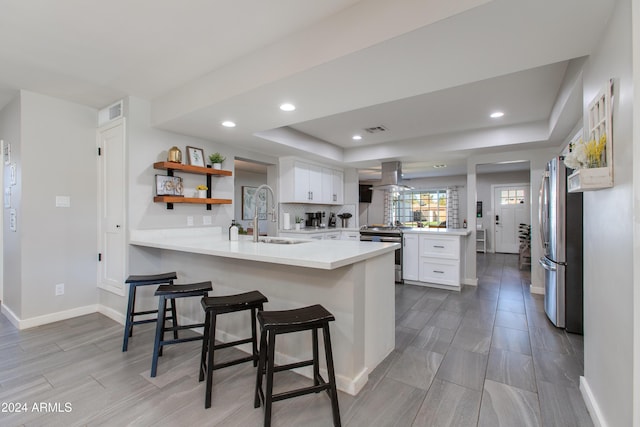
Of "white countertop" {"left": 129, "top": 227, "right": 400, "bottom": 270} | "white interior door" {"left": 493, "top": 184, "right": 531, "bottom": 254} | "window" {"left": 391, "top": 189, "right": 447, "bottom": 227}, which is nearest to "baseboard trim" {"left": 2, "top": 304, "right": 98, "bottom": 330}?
"white countertop" {"left": 129, "top": 227, "right": 400, "bottom": 270}

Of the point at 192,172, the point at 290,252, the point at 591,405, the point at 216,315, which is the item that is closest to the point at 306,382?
the point at 216,315

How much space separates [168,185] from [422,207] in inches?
298

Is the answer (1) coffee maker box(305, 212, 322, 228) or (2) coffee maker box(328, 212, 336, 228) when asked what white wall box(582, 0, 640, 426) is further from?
(2) coffee maker box(328, 212, 336, 228)

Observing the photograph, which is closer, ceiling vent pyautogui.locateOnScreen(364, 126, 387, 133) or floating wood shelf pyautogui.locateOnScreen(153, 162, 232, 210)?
floating wood shelf pyautogui.locateOnScreen(153, 162, 232, 210)

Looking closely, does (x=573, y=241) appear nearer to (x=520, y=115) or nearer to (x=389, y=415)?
(x=520, y=115)

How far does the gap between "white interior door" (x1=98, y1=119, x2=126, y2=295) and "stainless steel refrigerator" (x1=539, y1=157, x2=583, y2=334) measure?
4353 mm

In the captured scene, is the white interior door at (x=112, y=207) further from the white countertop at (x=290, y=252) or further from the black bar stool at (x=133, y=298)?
the black bar stool at (x=133, y=298)

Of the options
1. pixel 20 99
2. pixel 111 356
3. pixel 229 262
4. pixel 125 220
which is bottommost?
pixel 111 356

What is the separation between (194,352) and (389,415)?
1.63 meters

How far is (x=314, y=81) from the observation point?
6.93ft

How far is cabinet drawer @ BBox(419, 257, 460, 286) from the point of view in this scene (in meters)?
4.33

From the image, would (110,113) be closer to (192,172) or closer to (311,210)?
Result: (192,172)

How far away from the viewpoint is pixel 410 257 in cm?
471

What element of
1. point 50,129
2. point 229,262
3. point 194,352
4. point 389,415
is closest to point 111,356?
point 194,352
